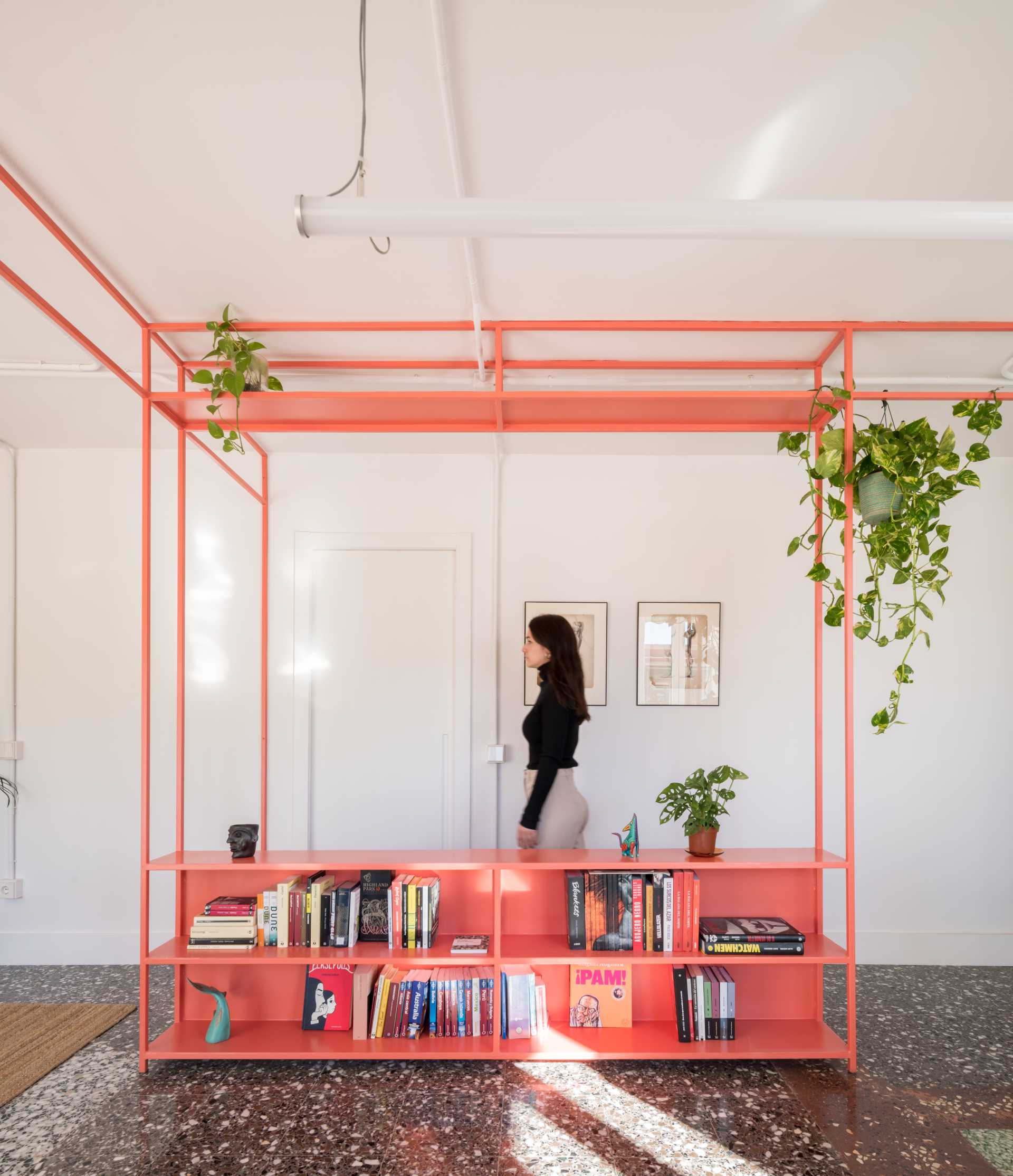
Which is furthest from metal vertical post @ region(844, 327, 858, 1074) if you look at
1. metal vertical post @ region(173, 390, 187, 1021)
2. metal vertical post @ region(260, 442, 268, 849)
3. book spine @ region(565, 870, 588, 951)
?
metal vertical post @ region(260, 442, 268, 849)

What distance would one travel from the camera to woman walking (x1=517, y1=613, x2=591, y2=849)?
3791mm

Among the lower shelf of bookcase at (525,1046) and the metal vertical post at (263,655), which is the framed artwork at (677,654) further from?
the metal vertical post at (263,655)

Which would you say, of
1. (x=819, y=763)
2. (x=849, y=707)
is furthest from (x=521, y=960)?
(x=849, y=707)

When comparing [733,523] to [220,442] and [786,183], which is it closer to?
[786,183]

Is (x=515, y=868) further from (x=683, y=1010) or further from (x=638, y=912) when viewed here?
(x=683, y=1010)

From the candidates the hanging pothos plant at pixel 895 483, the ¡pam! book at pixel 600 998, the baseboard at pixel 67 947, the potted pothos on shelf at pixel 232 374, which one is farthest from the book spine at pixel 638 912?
the baseboard at pixel 67 947

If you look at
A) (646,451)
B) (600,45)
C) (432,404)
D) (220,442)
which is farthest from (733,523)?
Answer: (600,45)

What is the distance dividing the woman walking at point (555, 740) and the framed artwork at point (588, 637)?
1137 millimetres

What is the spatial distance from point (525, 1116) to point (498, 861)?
2.92 ft

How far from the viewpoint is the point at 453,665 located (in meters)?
5.04

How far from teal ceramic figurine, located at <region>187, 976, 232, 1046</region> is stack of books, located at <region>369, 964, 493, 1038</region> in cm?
58

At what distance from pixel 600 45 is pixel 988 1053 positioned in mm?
4062

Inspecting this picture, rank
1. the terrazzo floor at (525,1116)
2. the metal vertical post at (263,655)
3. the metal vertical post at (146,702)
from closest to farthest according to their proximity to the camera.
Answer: the terrazzo floor at (525,1116)
the metal vertical post at (146,702)
the metal vertical post at (263,655)

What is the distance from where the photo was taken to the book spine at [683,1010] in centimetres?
346
